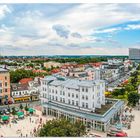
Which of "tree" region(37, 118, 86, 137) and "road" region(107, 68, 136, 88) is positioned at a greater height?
"road" region(107, 68, 136, 88)

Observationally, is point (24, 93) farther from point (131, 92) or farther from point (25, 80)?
point (131, 92)

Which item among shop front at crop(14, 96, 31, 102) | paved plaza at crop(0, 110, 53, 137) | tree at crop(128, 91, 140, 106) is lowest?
paved plaza at crop(0, 110, 53, 137)

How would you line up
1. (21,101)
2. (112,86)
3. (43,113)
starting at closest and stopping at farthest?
(43,113) → (21,101) → (112,86)

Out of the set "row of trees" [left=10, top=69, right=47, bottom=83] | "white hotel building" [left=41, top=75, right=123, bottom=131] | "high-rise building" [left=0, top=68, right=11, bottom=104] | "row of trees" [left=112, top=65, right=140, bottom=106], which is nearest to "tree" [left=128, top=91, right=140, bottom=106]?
"row of trees" [left=112, top=65, right=140, bottom=106]

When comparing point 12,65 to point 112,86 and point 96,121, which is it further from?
point 96,121

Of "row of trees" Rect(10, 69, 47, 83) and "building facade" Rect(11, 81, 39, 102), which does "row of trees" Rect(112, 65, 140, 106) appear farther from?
"row of trees" Rect(10, 69, 47, 83)

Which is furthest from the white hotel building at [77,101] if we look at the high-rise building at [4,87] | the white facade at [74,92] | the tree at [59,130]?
the high-rise building at [4,87]

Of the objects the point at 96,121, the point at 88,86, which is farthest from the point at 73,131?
the point at 88,86

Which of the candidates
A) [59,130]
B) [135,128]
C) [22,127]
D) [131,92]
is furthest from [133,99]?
[59,130]
